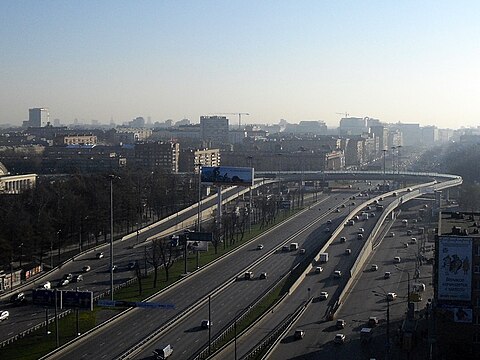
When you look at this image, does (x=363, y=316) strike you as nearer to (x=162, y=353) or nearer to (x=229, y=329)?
(x=229, y=329)

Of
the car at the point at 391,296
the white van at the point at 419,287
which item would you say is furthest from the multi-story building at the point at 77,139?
the car at the point at 391,296

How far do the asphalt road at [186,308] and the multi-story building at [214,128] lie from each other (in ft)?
283

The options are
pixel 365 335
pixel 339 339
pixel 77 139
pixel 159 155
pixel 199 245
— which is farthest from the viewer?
pixel 77 139

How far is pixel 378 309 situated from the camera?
23406 mm

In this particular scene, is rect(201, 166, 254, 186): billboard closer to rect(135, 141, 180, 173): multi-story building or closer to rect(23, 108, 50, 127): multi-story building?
rect(135, 141, 180, 173): multi-story building

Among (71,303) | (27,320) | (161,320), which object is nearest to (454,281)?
(161,320)

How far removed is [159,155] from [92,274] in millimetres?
43492

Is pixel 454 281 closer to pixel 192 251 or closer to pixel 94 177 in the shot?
pixel 192 251

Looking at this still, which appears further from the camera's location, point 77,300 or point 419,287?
point 419,287

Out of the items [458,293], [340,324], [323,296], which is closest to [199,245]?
[323,296]

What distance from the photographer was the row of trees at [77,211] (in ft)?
92.3

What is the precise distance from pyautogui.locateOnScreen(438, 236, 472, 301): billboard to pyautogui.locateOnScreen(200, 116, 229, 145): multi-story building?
10302 cm

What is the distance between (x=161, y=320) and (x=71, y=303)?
3.04 meters

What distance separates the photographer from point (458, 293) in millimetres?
19281
